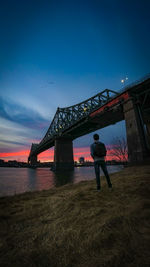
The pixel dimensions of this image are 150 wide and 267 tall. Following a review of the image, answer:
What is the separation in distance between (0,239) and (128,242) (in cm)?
202

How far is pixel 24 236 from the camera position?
6.45 ft

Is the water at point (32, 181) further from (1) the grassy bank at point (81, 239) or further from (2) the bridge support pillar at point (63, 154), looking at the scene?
(2) the bridge support pillar at point (63, 154)

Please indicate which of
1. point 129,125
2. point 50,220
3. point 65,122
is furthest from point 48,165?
point 50,220

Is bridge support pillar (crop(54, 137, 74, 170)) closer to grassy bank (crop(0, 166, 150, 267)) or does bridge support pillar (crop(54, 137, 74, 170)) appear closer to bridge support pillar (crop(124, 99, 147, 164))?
bridge support pillar (crop(124, 99, 147, 164))

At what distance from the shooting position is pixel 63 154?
48.4 m

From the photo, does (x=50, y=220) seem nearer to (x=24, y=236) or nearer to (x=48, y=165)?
(x=24, y=236)

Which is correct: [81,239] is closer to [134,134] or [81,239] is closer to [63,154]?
[134,134]

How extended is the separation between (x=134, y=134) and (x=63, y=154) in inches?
1395

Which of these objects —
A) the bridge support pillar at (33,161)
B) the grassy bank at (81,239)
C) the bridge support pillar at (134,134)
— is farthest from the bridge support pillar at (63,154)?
the bridge support pillar at (33,161)

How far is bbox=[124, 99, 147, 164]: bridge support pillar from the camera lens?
602 inches

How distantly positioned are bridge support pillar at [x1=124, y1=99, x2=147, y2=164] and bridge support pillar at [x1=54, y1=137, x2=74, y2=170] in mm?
33141

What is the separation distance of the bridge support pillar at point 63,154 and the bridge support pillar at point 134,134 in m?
33.1

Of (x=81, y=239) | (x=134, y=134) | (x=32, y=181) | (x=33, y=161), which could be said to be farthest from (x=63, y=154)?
(x=33, y=161)

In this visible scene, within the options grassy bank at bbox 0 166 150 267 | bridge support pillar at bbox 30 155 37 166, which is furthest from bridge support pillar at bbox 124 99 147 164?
bridge support pillar at bbox 30 155 37 166
